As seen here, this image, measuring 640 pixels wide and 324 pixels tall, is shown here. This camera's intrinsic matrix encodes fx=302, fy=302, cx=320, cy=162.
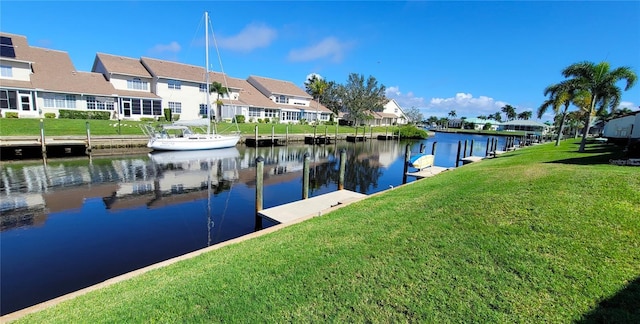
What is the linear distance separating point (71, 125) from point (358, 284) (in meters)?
33.4

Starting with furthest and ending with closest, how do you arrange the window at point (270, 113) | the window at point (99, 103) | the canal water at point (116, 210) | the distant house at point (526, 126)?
1. the distant house at point (526, 126)
2. the window at point (270, 113)
3. the window at point (99, 103)
4. the canal water at point (116, 210)

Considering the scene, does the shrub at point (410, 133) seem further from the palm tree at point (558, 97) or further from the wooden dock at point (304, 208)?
the wooden dock at point (304, 208)

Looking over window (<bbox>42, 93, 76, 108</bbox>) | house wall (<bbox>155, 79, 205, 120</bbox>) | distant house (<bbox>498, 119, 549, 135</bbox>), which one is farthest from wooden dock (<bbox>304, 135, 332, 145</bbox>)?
distant house (<bbox>498, 119, 549, 135</bbox>)

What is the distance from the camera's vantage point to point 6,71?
29.3 meters

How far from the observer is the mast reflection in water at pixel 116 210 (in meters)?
7.46

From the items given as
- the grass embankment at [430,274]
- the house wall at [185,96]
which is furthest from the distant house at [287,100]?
the grass embankment at [430,274]

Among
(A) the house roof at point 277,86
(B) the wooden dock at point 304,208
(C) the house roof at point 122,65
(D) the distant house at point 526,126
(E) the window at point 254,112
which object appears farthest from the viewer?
(D) the distant house at point 526,126

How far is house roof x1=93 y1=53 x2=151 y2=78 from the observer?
118ft

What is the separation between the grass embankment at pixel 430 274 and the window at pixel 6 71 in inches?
1493

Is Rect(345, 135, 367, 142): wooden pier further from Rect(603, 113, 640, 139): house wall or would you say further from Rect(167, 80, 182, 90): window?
Rect(603, 113, 640, 139): house wall

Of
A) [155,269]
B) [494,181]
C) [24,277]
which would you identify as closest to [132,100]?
[24,277]

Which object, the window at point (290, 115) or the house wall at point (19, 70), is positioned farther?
the window at point (290, 115)

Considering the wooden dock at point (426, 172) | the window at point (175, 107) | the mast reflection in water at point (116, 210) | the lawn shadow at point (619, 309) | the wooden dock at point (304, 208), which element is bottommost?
the mast reflection in water at point (116, 210)

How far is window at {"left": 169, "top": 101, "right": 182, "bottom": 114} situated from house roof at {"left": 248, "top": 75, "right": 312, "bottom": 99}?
56.0ft
